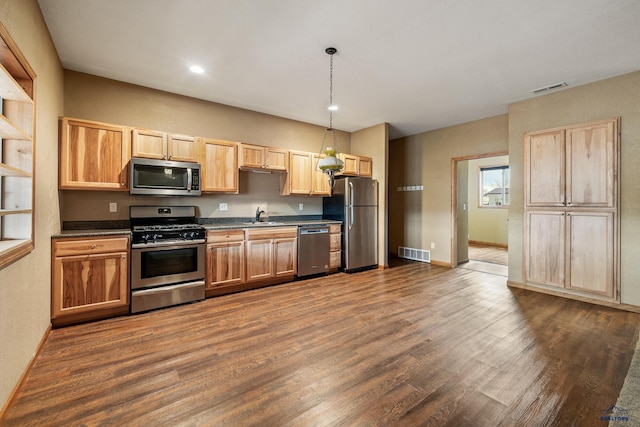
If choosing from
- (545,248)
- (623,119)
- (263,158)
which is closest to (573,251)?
(545,248)

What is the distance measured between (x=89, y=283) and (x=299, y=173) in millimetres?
3118

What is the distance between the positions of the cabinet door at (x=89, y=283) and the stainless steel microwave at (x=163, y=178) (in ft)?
2.70

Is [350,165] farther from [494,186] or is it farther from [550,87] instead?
[494,186]

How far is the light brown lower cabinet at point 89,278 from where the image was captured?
2.70 m

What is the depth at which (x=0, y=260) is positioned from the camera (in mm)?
1457

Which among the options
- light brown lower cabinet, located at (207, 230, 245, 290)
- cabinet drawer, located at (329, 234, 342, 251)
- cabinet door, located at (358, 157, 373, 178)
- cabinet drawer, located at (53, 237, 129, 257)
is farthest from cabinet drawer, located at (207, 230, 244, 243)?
cabinet door, located at (358, 157, 373, 178)

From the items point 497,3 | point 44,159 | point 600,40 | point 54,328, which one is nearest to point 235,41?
point 44,159

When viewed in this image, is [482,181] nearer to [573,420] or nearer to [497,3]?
[497,3]

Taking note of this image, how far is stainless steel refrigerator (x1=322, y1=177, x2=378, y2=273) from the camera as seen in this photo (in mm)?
5020

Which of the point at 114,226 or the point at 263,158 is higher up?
the point at 263,158

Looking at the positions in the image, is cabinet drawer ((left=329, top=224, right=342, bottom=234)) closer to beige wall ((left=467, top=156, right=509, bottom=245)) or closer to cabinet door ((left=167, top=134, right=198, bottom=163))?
cabinet door ((left=167, top=134, right=198, bottom=163))

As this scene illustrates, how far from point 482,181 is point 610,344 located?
6811 millimetres

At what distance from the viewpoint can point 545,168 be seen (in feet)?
12.8

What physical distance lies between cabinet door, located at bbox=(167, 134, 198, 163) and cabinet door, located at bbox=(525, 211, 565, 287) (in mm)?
4852
